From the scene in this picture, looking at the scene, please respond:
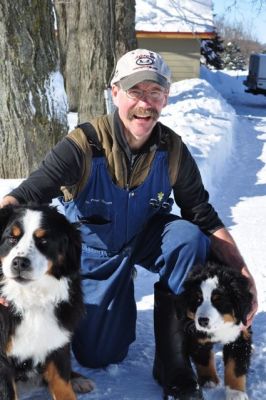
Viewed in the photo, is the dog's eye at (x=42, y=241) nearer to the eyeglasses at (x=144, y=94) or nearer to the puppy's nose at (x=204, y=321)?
the puppy's nose at (x=204, y=321)

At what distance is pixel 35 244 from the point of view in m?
2.66

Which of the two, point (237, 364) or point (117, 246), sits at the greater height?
point (117, 246)

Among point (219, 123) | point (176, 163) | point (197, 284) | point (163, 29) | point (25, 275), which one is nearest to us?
point (25, 275)

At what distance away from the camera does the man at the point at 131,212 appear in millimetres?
3164

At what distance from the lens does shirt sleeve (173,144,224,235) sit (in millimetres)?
3440

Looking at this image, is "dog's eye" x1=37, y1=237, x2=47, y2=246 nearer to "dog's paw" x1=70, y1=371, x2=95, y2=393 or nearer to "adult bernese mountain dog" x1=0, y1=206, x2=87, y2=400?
"adult bernese mountain dog" x1=0, y1=206, x2=87, y2=400

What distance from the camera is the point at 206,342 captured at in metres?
3.13

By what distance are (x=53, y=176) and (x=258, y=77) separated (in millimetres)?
24443

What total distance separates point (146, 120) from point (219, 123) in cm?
1083

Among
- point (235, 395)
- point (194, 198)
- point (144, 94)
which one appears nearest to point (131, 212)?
point (194, 198)

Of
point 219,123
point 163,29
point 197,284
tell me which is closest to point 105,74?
point 219,123

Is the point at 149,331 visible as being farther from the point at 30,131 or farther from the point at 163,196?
the point at 30,131

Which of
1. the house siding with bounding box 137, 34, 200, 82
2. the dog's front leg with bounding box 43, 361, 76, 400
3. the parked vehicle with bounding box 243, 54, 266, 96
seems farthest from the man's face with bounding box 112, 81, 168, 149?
the parked vehicle with bounding box 243, 54, 266, 96

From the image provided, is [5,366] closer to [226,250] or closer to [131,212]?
[131,212]
